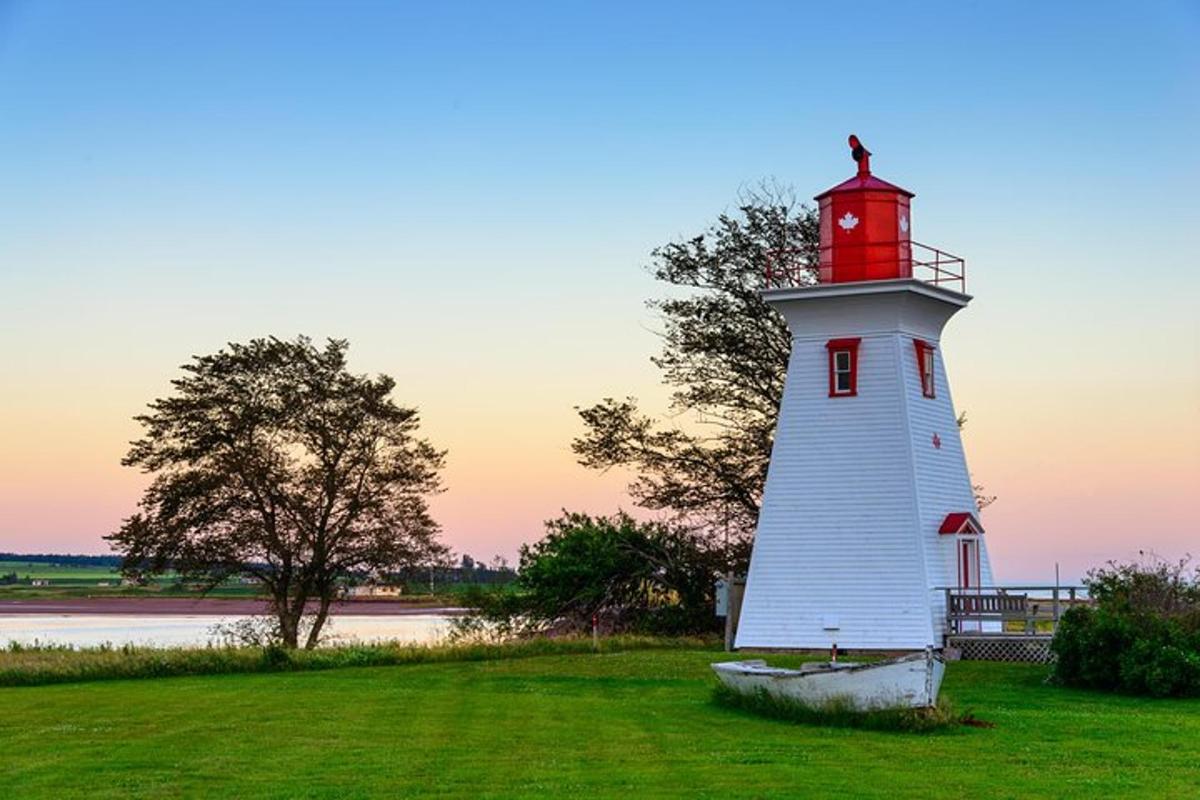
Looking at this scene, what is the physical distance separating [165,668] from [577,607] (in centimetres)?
1359

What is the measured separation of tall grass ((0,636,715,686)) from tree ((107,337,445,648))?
7431 mm

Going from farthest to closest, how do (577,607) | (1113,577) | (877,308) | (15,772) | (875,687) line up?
(577,607)
(877,308)
(1113,577)
(875,687)
(15,772)

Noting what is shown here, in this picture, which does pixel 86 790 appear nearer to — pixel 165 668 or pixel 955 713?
pixel 955 713

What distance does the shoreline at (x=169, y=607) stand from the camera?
322 feet

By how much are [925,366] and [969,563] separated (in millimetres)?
4188

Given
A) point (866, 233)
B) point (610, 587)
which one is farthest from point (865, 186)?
point (610, 587)

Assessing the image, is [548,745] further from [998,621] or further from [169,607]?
[169,607]

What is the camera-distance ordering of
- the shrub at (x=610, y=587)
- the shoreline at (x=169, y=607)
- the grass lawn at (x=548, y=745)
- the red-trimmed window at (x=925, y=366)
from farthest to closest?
the shoreline at (x=169, y=607) < the shrub at (x=610, y=587) < the red-trimmed window at (x=925, y=366) < the grass lawn at (x=548, y=745)

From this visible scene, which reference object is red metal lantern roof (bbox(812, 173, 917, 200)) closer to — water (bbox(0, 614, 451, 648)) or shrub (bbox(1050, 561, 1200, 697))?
shrub (bbox(1050, 561, 1200, 697))

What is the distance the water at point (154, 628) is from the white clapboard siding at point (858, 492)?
67.4ft

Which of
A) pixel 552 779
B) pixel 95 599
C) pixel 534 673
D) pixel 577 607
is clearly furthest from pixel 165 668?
pixel 95 599

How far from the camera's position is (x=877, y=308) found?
33.8m

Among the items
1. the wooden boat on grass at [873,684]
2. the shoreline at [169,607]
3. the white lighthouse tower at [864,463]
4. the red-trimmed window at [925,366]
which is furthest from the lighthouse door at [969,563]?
the shoreline at [169,607]

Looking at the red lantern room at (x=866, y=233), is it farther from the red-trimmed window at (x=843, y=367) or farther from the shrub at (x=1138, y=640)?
the shrub at (x=1138, y=640)
